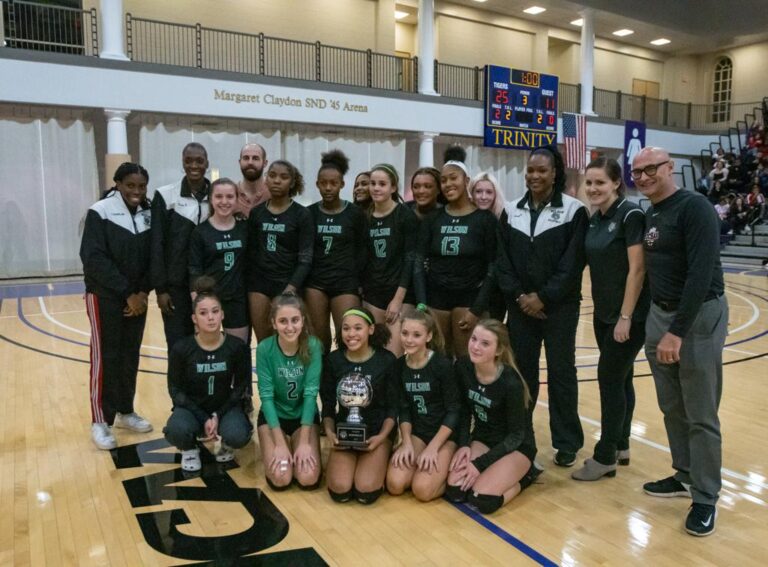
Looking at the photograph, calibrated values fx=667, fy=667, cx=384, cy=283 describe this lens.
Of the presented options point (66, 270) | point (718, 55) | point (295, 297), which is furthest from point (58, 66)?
point (718, 55)

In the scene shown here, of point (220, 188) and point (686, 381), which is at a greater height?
point (220, 188)

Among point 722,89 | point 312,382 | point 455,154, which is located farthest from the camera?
point 722,89

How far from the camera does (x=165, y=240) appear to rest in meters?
4.12

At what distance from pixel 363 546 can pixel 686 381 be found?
160 cm

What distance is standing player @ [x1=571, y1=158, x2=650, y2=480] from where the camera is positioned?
A: 3.26 m

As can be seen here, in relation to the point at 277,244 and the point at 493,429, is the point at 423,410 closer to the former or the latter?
the point at 493,429

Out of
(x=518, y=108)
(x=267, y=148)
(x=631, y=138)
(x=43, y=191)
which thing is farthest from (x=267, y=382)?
(x=631, y=138)

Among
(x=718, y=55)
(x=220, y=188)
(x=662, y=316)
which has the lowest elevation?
(x=662, y=316)

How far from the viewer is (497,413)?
3.46 meters

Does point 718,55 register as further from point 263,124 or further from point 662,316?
point 662,316

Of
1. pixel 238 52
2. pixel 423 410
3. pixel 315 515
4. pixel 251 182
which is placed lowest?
pixel 315 515

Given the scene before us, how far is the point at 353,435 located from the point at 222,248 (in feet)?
4.69

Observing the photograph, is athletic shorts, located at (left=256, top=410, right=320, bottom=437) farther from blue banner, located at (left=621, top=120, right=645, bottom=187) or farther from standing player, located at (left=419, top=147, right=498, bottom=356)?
blue banner, located at (left=621, top=120, right=645, bottom=187)

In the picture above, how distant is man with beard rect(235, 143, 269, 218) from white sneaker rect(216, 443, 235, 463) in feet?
4.64
